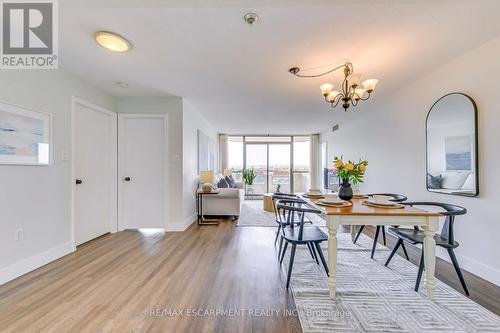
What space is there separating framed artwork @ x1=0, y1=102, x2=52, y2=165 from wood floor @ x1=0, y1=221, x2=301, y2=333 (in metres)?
1.20

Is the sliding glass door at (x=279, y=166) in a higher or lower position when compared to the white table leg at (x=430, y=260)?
higher

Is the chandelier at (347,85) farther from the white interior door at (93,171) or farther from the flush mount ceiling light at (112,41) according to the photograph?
the white interior door at (93,171)

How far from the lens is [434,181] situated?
8.97ft

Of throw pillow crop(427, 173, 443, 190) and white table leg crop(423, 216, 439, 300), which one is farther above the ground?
throw pillow crop(427, 173, 443, 190)

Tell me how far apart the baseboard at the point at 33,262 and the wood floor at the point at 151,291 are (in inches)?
3.1

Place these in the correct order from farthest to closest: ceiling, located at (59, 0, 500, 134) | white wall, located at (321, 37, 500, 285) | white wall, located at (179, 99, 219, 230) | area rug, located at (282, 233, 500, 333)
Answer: white wall, located at (179, 99, 219, 230), white wall, located at (321, 37, 500, 285), ceiling, located at (59, 0, 500, 134), area rug, located at (282, 233, 500, 333)

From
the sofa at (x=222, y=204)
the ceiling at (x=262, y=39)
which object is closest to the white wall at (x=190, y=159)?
the sofa at (x=222, y=204)

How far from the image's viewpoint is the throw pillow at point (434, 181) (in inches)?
105

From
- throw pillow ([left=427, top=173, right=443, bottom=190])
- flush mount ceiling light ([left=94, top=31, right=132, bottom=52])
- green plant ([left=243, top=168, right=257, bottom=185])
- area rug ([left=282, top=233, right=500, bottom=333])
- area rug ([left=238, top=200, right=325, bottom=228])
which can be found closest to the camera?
area rug ([left=282, top=233, right=500, bottom=333])

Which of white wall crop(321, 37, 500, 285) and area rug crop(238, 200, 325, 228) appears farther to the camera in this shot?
area rug crop(238, 200, 325, 228)

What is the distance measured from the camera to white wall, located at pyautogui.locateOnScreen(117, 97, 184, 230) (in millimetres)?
3822

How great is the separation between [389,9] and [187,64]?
2022 mm

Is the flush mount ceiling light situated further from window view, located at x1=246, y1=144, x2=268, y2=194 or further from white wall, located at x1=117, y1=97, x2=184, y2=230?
window view, located at x1=246, y1=144, x2=268, y2=194

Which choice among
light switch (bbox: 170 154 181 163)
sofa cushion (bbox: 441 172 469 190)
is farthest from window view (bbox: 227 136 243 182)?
sofa cushion (bbox: 441 172 469 190)
